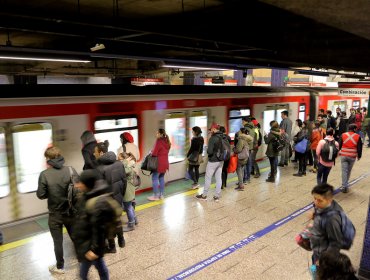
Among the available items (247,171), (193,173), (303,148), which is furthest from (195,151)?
(303,148)

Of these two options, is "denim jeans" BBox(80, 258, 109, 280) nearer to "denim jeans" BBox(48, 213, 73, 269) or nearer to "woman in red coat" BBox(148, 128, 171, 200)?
"denim jeans" BBox(48, 213, 73, 269)

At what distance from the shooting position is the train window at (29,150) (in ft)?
16.5

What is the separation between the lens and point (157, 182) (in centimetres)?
640

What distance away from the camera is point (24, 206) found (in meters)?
5.23

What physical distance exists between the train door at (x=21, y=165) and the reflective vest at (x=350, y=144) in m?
5.66

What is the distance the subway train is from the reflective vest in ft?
9.45

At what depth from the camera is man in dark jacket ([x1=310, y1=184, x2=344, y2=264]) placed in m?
2.73

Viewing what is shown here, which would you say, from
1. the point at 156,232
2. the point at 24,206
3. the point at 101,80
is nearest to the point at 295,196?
the point at 156,232

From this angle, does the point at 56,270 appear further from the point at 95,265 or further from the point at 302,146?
the point at 302,146

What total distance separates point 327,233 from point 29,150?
442 cm

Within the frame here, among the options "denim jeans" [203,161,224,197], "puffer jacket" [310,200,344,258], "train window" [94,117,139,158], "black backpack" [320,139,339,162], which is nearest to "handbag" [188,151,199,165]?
"denim jeans" [203,161,224,197]

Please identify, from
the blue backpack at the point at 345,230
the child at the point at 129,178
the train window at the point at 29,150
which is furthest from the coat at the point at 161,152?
the blue backpack at the point at 345,230

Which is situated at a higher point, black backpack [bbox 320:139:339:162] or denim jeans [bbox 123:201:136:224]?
black backpack [bbox 320:139:339:162]

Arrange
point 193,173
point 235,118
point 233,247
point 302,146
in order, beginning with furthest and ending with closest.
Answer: point 235,118 < point 302,146 < point 193,173 < point 233,247
